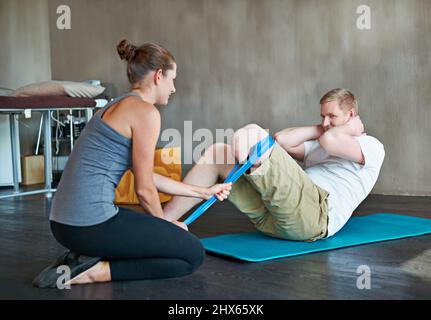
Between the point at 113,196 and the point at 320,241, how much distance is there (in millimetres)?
1015

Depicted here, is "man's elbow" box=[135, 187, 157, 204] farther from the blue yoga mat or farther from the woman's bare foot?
the blue yoga mat

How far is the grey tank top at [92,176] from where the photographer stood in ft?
6.31

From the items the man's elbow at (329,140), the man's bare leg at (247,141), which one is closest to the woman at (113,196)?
the man's bare leg at (247,141)

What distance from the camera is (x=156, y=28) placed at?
5.34 m

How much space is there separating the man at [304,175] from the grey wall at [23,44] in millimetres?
4587

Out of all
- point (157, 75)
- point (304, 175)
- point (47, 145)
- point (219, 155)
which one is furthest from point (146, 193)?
point (47, 145)

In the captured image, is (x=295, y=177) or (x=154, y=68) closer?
(x=154, y=68)

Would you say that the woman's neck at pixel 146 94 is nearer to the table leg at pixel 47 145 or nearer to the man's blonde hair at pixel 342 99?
the man's blonde hair at pixel 342 99

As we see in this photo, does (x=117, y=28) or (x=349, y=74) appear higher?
(x=117, y=28)

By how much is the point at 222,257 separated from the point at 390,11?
248 cm

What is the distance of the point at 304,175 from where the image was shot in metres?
2.38

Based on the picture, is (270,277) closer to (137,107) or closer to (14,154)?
(137,107)
